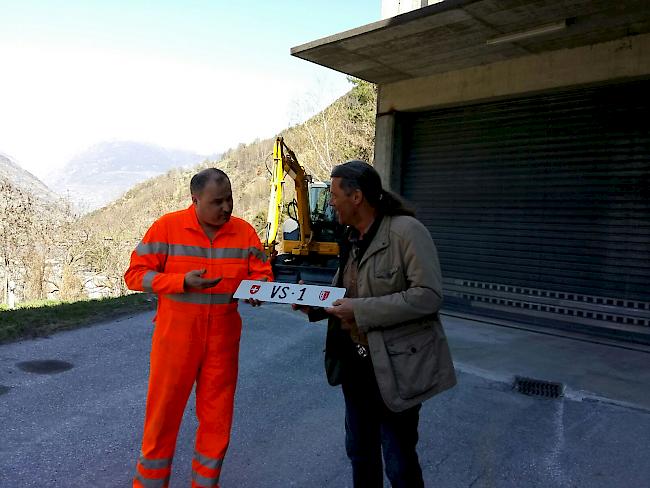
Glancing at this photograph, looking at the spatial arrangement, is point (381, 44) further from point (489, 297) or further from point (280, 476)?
Result: point (280, 476)

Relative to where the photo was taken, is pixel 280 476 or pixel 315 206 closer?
pixel 280 476

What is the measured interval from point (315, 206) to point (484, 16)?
22.4 feet

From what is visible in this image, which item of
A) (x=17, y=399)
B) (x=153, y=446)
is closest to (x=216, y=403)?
(x=153, y=446)

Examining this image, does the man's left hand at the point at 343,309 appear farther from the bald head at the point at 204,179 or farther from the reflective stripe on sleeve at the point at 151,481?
the reflective stripe on sleeve at the point at 151,481

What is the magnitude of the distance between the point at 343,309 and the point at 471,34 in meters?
5.73

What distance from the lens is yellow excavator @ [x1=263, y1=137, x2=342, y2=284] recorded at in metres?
10.7

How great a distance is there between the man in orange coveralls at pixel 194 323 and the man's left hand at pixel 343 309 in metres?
0.70

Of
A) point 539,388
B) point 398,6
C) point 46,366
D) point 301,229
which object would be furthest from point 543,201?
point 46,366

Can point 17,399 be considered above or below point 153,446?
below

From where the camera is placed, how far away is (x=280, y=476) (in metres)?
3.11

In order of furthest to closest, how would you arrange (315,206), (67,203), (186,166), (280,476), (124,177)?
(124,177) → (186,166) → (67,203) → (315,206) → (280,476)

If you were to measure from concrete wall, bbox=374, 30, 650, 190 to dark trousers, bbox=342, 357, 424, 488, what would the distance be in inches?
246

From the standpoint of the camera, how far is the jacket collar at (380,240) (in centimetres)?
213

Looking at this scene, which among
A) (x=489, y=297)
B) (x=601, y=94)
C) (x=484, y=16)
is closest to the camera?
(x=484, y=16)
